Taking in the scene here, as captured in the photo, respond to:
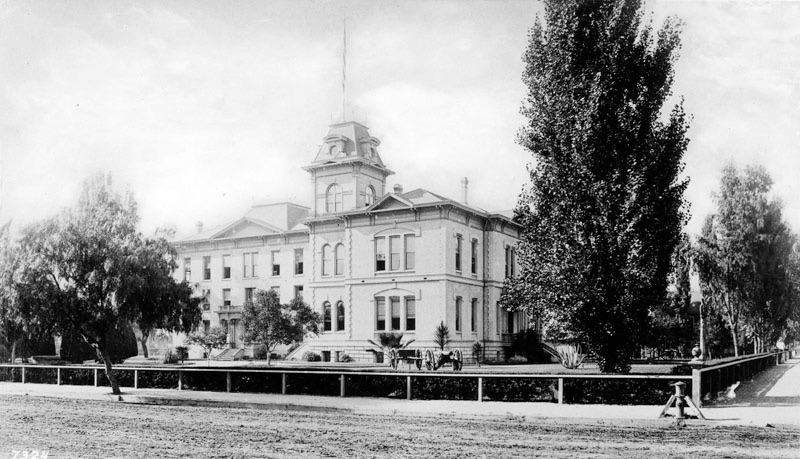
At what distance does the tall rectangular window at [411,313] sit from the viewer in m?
41.5

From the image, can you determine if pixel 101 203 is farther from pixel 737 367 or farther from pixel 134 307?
pixel 737 367

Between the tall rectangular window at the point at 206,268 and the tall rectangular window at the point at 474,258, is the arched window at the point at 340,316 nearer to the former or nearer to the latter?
the tall rectangular window at the point at 474,258

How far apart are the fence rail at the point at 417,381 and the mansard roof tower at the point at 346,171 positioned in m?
23.2

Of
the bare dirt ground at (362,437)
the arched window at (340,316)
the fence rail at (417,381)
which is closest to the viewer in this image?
the bare dirt ground at (362,437)

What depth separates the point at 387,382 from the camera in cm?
1947

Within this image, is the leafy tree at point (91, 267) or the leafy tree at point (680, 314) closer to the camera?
the leafy tree at point (91, 267)

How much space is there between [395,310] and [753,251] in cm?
1966

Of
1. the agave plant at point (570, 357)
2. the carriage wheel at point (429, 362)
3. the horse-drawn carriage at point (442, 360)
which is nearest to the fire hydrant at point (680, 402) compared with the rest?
the horse-drawn carriage at point (442, 360)

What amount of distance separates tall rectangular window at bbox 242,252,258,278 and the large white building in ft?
0.24

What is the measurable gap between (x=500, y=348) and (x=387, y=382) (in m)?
26.1

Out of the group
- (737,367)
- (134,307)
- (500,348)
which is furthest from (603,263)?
(500,348)

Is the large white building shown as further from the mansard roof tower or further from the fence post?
the fence post

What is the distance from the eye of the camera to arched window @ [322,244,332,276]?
46281 mm

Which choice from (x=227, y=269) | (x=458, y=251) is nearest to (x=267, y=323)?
(x=458, y=251)
